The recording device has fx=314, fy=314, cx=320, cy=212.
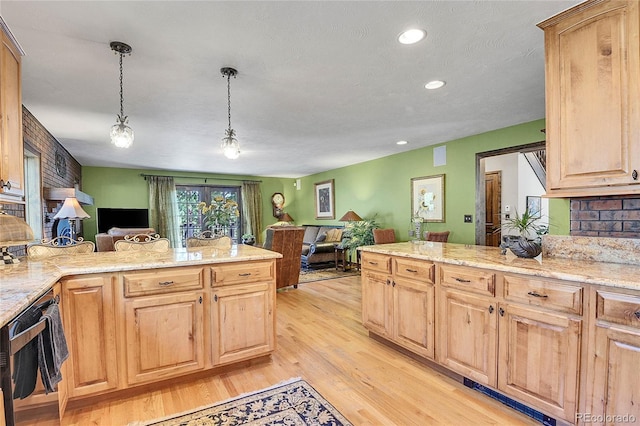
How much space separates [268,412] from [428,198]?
4.24 m

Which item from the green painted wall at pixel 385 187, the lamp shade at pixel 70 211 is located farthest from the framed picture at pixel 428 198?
the lamp shade at pixel 70 211

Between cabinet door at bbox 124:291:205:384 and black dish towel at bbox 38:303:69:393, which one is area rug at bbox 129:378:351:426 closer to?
cabinet door at bbox 124:291:205:384

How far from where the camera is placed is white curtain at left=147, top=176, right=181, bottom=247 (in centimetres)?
762

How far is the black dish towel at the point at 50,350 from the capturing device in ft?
4.48

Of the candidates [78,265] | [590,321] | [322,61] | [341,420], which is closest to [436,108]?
[322,61]

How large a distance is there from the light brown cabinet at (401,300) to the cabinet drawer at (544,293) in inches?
22.5

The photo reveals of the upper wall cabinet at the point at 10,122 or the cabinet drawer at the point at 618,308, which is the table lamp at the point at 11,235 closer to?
the upper wall cabinet at the point at 10,122

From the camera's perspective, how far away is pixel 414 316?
2.53 meters

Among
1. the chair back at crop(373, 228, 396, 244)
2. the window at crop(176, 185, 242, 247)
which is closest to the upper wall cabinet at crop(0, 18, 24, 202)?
the chair back at crop(373, 228, 396, 244)

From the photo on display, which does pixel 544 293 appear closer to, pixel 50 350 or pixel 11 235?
pixel 50 350

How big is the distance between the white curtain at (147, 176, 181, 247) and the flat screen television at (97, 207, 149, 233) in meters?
0.24

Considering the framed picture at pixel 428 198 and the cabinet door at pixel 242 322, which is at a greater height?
the framed picture at pixel 428 198

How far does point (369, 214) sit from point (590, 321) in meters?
5.10

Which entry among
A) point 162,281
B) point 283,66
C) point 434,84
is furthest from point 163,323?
point 434,84
